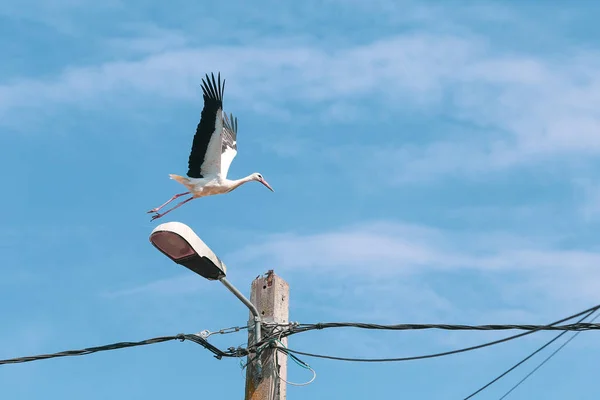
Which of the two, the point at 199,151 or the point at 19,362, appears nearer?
the point at 19,362

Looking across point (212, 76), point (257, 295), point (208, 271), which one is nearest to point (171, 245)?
point (208, 271)

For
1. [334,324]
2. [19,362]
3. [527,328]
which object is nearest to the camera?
[527,328]

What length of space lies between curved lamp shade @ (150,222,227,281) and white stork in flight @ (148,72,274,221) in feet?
20.2

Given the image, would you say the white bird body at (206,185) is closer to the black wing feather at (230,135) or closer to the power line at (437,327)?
the black wing feather at (230,135)

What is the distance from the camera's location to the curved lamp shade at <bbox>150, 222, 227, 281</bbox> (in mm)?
5883

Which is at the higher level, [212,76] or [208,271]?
[212,76]

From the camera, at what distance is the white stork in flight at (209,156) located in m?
12.2

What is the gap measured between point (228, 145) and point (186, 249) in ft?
23.7

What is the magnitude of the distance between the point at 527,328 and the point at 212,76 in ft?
23.3

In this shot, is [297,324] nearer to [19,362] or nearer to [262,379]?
[262,379]

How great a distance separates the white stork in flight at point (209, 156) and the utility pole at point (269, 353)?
19.6 feet

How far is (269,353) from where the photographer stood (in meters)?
6.31

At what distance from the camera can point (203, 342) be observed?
21.1ft

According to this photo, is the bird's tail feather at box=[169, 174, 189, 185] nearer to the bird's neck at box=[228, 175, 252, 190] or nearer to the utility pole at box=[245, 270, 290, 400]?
the bird's neck at box=[228, 175, 252, 190]
